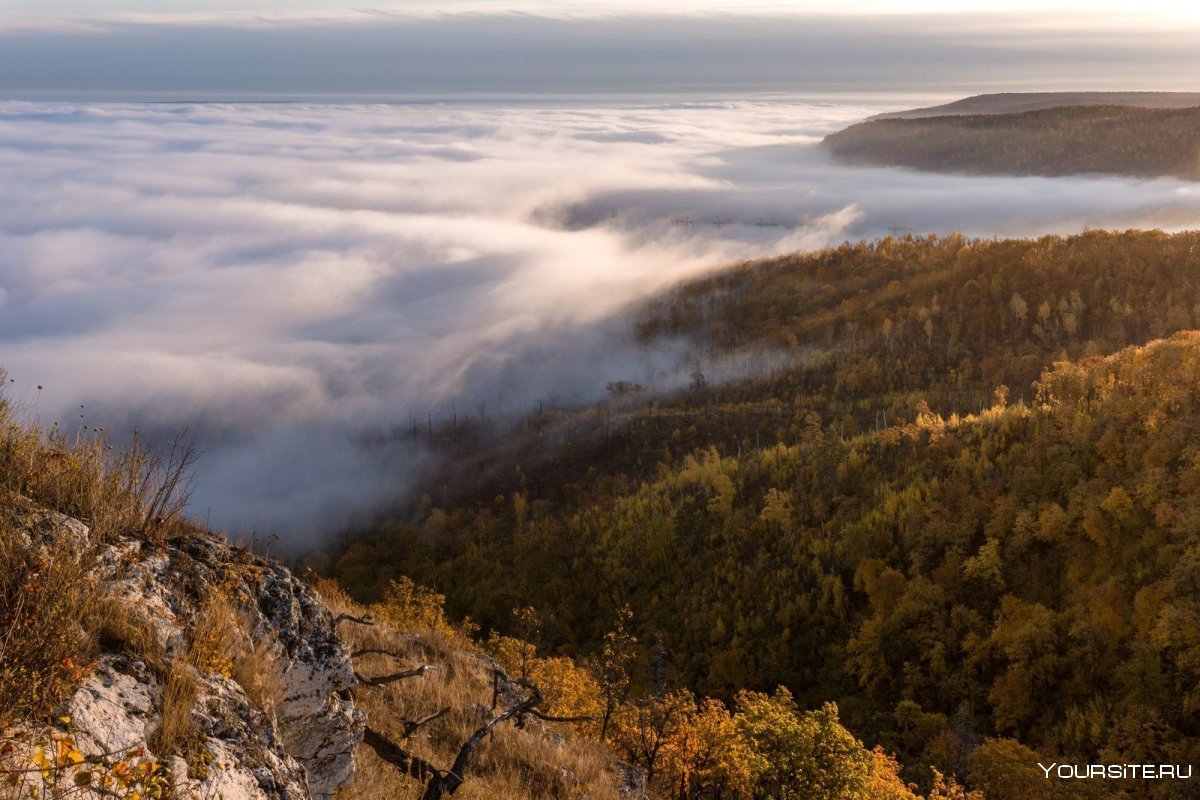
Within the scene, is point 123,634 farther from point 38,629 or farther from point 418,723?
point 418,723

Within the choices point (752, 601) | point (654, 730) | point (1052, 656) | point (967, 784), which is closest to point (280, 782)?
point (654, 730)

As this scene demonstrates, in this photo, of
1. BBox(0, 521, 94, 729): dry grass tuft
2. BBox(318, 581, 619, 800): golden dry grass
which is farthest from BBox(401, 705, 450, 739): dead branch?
BBox(0, 521, 94, 729): dry grass tuft

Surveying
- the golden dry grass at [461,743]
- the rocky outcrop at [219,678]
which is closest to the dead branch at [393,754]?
the golden dry grass at [461,743]

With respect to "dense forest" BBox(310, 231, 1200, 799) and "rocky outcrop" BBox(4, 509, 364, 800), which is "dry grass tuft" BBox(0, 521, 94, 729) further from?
"dense forest" BBox(310, 231, 1200, 799)

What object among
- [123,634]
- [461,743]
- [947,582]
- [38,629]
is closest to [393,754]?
[461,743]

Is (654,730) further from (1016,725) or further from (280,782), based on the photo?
(1016,725)
